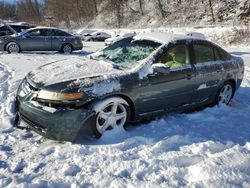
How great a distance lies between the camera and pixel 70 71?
5312 mm

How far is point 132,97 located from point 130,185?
1.69 meters

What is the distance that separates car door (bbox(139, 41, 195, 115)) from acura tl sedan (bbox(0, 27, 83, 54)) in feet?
38.1

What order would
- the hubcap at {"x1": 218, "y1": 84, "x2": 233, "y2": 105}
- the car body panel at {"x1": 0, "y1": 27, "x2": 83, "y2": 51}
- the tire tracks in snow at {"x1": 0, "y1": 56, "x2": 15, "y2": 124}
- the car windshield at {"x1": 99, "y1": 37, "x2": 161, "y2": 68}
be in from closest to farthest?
the car windshield at {"x1": 99, "y1": 37, "x2": 161, "y2": 68} → the tire tracks in snow at {"x1": 0, "y1": 56, "x2": 15, "y2": 124} → the hubcap at {"x1": 218, "y1": 84, "x2": 233, "y2": 105} → the car body panel at {"x1": 0, "y1": 27, "x2": 83, "y2": 51}

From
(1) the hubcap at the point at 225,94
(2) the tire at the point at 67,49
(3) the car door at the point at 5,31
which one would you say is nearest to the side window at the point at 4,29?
(3) the car door at the point at 5,31

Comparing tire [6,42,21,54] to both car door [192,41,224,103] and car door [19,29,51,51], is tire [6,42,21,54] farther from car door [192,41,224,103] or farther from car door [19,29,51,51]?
car door [192,41,224,103]

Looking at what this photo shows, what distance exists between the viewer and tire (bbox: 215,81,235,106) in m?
6.95

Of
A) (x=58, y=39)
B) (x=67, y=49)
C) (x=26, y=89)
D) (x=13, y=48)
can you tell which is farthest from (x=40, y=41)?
(x=26, y=89)

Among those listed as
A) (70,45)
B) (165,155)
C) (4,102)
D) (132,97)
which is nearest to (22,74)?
(4,102)

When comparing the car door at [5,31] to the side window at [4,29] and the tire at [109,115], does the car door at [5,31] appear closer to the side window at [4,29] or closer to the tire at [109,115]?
the side window at [4,29]

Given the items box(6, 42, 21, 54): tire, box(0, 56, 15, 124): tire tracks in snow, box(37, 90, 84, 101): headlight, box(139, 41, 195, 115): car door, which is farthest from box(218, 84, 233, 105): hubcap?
box(6, 42, 21, 54): tire

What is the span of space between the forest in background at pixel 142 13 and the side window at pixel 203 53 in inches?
1276

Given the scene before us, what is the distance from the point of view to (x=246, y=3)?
43312mm

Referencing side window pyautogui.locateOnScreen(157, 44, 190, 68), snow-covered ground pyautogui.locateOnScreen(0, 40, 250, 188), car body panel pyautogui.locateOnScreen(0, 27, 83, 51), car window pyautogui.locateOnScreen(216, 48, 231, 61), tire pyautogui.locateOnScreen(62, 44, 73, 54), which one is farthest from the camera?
tire pyautogui.locateOnScreen(62, 44, 73, 54)

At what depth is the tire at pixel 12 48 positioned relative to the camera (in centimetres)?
1622
